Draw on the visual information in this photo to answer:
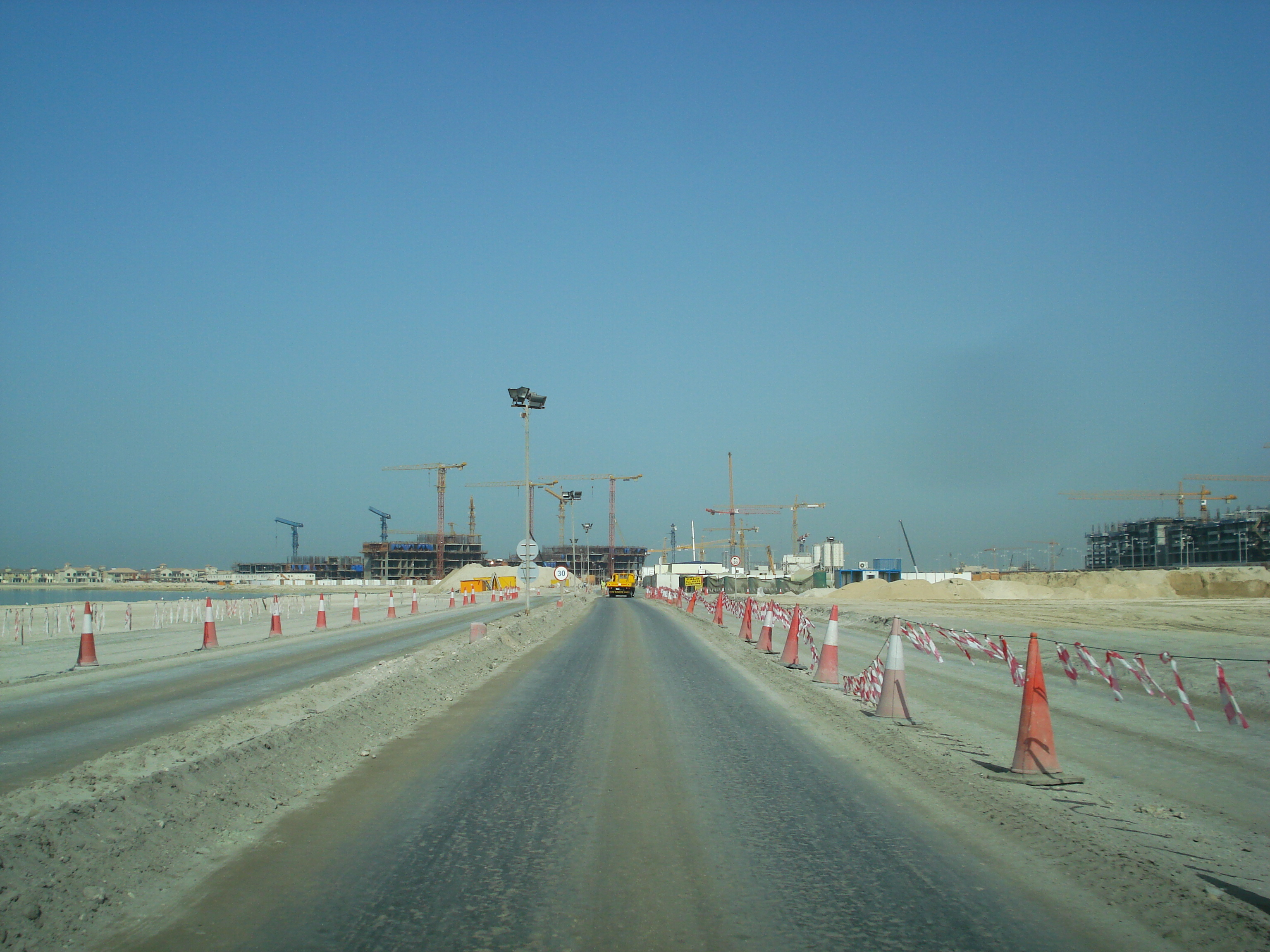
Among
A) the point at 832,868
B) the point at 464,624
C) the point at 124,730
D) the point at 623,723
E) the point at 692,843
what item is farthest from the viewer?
the point at 464,624

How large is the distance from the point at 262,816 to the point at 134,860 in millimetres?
1169

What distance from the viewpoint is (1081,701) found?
1244 cm

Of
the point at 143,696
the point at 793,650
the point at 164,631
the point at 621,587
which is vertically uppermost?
the point at 143,696

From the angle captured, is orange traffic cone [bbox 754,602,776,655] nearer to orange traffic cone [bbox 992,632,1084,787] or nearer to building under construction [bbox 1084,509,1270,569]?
orange traffic cone [bbox 992,632,1084,787]

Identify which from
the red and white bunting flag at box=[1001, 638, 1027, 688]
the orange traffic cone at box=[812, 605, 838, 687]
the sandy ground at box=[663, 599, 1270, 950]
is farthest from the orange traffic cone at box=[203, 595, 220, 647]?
the red and white bunting flag at box=[1001, 638, 1027, 688]

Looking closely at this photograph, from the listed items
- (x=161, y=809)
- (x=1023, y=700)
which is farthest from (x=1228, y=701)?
(x=161, y=809)

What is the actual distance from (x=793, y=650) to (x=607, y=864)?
13.0 metres

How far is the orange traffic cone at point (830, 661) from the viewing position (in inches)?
565

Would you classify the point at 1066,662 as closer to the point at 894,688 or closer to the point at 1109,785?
the point at 894,688

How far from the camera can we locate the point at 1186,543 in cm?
12400

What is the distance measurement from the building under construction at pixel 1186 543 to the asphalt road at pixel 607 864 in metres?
101

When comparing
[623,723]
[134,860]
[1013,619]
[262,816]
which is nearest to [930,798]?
[623,723]

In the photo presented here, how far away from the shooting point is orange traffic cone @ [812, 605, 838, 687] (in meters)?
14.4

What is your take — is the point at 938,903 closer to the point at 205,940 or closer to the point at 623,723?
the point at 205,940
